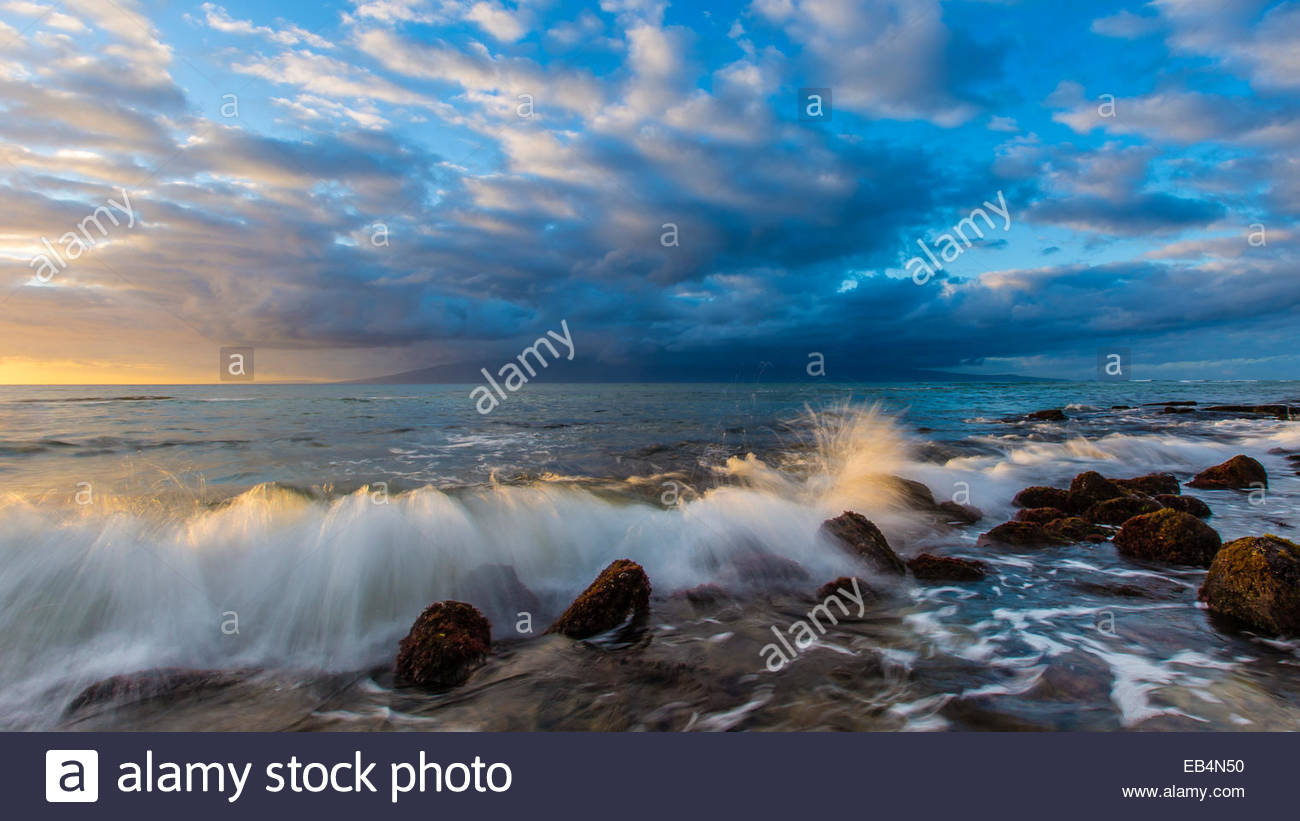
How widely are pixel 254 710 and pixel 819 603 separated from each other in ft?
20.1

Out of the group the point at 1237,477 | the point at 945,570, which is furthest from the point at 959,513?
the point at 1237,477

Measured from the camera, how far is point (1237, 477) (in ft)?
45.3

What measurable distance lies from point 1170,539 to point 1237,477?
8757 mm

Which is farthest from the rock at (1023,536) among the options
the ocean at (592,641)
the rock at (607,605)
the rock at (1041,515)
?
the rock at (607,605)

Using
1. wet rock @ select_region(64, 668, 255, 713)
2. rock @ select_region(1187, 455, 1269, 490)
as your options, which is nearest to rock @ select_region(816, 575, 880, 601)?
wet rock @ select_region(64, 668, 255, 713)

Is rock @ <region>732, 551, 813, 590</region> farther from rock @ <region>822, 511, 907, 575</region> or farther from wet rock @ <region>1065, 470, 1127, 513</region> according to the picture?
wet rock @ <region>1065, 470, 1127, 513</region>

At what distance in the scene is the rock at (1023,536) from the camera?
31.0 ft

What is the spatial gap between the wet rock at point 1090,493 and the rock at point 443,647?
1212cm

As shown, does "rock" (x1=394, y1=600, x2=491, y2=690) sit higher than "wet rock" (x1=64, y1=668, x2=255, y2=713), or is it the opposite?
"rock" (x1=394, y1=600, x2=491, y2=690)

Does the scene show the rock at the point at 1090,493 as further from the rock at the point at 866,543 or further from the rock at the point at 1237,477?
the rock at the point at 866,543

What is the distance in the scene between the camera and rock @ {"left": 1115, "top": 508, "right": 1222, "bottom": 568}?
814cm

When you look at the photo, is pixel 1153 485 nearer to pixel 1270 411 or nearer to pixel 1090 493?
pixel 1090 493

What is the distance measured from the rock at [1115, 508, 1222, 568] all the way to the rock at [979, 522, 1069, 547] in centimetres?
92
